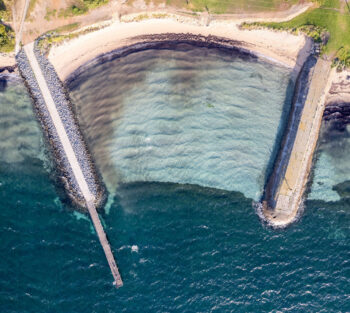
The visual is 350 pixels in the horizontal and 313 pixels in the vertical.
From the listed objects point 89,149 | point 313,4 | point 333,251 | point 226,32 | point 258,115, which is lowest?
point 333,251

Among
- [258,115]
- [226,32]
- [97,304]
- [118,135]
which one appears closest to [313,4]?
[226,32]

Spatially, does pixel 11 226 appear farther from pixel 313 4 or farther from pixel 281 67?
pixel 313 4

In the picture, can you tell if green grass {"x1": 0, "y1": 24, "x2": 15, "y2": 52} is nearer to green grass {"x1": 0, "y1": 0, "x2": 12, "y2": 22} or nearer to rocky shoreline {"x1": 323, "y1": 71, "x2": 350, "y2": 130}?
green grass {"x1": 0, "y1": 0, "x2": 12, "y2": 22}

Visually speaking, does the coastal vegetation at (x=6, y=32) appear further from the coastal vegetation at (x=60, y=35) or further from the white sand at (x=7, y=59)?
the coastal vegetation at (x=60, y=35)

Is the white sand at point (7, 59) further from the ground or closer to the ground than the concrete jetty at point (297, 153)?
further from the ground

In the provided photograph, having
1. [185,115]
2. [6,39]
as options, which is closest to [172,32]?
[185,115]

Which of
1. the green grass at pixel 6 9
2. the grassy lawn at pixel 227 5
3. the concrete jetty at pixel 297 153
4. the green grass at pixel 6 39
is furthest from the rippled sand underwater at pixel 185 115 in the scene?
the green grass at pixel 6 9
